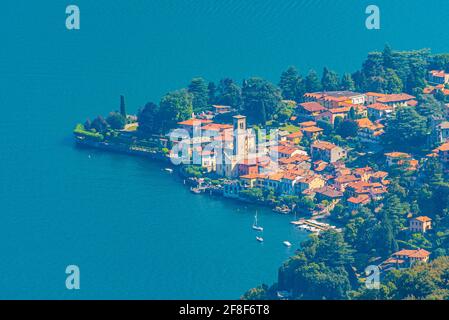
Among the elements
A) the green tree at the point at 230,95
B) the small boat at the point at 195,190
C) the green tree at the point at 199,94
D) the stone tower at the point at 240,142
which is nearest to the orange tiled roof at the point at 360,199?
the small boat at the point at 195,190

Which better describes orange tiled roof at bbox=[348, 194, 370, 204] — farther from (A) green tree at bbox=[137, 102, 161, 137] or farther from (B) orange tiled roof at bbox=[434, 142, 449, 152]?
(A) green tree at bbox=[137, 102, 161, 137]

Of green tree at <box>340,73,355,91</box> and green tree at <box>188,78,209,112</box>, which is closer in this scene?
green tree at <box>340,73,355,91</box>

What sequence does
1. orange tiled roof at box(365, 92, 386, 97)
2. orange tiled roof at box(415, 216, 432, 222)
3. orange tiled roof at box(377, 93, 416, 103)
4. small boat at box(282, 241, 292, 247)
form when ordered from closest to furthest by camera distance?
orange tiled roof at box(415, 216, 432, 222), small boat at box(282, 241, 292, 247), orange tiled roof at box(377, 93, 416, 103), orange tiled roof at box(365, 92, 386, 97)

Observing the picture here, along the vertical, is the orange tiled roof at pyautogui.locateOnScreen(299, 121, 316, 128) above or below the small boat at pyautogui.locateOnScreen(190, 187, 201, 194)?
above

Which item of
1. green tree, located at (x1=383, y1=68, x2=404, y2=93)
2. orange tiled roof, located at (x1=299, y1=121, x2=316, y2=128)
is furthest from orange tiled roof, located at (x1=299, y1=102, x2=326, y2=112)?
green tree, located at (x1=383, y1=68, x2=404, y2=93)

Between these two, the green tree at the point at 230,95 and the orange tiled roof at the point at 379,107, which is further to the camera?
the green tree at the point at 230,95

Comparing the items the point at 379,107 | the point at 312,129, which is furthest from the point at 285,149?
the point at 379,107

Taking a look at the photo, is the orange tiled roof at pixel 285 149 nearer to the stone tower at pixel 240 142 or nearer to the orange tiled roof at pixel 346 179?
the stone tower at pixel 240 142
